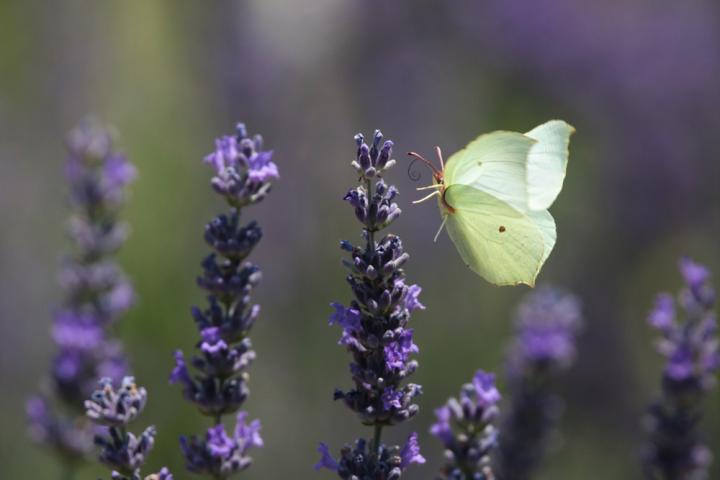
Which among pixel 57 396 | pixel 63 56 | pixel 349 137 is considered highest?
pixel 63 56

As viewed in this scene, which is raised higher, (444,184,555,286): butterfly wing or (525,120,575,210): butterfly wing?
(525,120,575,210): butterfly wing

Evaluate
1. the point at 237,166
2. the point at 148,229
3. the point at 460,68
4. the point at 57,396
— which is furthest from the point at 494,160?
the point at 460,68

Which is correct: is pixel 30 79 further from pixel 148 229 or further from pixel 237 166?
pixel 237 166

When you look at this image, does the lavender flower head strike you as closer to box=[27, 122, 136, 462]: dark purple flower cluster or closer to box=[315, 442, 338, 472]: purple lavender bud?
box=[27, 122, 136, 462]: dark purple flower cluster

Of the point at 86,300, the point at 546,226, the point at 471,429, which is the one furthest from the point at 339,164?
the point at 471,429

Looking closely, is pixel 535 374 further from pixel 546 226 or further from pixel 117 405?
pixel 117 405

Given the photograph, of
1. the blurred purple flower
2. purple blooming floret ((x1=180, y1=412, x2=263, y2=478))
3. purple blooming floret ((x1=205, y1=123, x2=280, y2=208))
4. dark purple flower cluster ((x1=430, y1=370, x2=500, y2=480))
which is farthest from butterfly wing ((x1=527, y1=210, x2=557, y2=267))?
the blurred purple flower

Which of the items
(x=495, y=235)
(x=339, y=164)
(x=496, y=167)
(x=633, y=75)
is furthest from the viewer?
Answer: (x=633, y=75)
